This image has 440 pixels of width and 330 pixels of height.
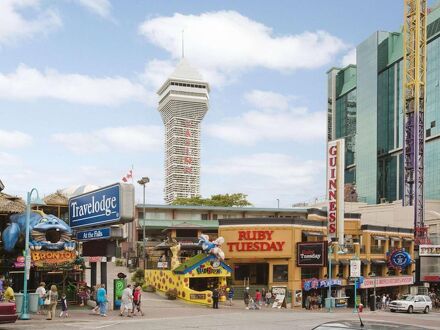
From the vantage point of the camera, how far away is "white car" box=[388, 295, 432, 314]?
45906 millimetres

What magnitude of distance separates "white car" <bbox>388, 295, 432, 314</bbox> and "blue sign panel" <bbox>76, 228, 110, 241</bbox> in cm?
2576

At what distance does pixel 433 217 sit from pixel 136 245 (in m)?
45.3

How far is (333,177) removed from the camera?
5666 cm

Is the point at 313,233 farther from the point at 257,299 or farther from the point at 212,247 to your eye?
the point at 212,247

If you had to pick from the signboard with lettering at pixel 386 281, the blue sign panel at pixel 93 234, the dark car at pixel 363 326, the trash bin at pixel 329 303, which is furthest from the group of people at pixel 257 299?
the dark car at pixel 363 326

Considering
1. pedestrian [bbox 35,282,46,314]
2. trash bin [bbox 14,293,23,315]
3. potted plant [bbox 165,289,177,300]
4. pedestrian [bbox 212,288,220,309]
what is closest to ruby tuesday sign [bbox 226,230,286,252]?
potted plant [bbox 165,289,177,300]

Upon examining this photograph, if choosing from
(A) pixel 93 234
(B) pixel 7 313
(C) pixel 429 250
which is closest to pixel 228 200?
(C) pixel 429 250

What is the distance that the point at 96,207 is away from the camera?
30906mm

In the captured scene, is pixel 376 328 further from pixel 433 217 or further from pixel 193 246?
pixel 433 217

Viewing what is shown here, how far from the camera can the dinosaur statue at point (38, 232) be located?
100 ft

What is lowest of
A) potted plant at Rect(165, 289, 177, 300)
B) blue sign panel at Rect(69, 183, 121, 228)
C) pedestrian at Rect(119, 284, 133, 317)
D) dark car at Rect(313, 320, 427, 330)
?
potted plant at Rect(165, 289, 177, 300)

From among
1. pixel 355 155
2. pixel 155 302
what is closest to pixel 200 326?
pixel 155 302

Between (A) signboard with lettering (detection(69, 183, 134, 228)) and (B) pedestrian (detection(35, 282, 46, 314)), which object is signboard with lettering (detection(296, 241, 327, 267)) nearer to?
(A) signboard with lettering (detection(69, 183, 134, 228))

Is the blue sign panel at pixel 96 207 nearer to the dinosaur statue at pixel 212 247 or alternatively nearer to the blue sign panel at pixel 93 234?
the blue sign panel at pixel 93 234
